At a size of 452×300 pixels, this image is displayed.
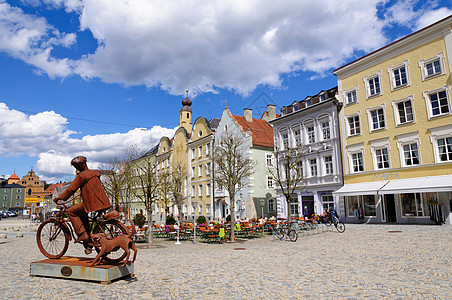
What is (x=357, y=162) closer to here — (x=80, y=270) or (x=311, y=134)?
(x=311, y=134)

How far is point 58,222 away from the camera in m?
8.62

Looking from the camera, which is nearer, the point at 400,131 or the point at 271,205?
the point at 400,131

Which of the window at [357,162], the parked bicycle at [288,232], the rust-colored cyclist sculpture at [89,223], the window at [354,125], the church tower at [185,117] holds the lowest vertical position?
the parked bicycle at [288,232]

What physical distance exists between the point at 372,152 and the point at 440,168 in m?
4.92

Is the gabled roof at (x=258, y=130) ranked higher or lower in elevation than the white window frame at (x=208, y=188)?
higher

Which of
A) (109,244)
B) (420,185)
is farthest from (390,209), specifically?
(109,244)


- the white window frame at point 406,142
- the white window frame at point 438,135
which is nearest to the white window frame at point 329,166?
the white window frame at point 406,142

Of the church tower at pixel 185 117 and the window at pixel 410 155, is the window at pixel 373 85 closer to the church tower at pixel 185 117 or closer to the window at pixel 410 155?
the window at pixel 410 155

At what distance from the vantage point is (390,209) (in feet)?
78.8

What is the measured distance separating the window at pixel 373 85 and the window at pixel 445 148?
594cm

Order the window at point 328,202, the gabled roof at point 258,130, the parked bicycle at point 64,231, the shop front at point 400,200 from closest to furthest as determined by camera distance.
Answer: the parked bicycle at point 64,231
the shop front at point 400,200
the window at point 328,202
the gabled roof at point 258,130

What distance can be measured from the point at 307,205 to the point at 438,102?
45.3 feet

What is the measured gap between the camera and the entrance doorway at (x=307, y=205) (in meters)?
29.6

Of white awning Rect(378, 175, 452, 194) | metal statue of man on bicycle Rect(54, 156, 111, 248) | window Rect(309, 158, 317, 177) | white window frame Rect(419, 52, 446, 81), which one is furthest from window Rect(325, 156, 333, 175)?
metal statue of man on bicycle Rect(54, 156, 111, 248)
